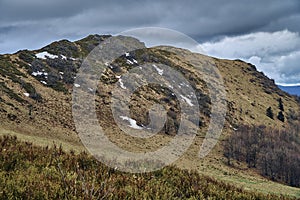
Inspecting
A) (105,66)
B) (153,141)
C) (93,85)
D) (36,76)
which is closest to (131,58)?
(105,66)

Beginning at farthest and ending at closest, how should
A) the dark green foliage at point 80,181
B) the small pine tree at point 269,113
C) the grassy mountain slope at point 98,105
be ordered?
the small pine tree at point 269,113, the grassy mountain slope at point 98,105, the dark green foliage at point 80,181

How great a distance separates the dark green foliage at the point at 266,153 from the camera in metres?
81.1

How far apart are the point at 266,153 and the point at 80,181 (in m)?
88.5

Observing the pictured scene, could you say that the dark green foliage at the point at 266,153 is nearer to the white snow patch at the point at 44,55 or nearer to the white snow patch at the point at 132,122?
the white snow patch at the point at 132,122

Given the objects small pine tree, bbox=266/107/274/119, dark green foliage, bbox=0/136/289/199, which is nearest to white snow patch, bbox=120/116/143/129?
dark green foliage, bbox=0/136/289/199

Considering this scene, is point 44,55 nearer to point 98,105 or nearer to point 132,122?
point 98,105

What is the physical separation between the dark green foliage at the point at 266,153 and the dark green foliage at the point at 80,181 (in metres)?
73.4

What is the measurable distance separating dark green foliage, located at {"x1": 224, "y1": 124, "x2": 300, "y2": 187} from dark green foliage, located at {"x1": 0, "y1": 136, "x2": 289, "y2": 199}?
73379mm

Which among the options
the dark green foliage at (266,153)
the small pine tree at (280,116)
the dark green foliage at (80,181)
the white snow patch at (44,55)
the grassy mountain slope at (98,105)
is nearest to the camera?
the dark green foliage at (80,181)

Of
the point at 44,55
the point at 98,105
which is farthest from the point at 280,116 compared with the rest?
the point at 44,55

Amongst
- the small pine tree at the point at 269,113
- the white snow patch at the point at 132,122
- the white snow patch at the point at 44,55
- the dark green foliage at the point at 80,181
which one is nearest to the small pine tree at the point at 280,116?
the small pine tree at the point at 269,113

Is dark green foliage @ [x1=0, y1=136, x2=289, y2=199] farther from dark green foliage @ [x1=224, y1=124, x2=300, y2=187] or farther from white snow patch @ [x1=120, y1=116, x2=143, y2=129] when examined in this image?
dark green foliage @ [x1=224, y1=124, x2=300, y2=187]

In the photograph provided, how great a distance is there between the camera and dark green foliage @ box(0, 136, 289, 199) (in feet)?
19.0

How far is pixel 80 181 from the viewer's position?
22.7ft
